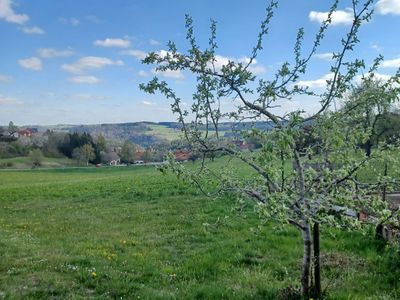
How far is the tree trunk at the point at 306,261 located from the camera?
686 cm

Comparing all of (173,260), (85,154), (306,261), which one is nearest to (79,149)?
(85,154)

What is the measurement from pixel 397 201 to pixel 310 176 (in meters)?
9.69

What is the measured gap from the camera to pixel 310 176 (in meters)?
7.08

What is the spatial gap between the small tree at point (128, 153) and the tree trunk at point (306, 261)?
10076 cm

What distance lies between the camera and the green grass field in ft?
26.7

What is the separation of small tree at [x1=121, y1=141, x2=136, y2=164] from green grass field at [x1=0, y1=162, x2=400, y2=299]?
89871mm

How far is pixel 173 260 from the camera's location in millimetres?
10727

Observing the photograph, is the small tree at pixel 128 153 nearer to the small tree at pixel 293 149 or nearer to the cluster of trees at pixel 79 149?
the cluster of trees at pixel 79 149

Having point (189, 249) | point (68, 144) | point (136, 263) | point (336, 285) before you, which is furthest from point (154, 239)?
point (68, 144)

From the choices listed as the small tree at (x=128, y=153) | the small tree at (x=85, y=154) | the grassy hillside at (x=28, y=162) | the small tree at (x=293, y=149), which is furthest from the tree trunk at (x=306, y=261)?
the small tree at (x=85, y=154)

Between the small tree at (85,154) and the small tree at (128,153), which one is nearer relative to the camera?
the small tree at (128,153)

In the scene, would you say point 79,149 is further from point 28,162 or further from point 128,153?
point 128,153

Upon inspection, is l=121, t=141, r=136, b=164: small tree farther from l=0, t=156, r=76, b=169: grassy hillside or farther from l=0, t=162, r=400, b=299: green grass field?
l=0, t=162, r=400, b=299: green grass field

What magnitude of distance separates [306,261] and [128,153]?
104 meters
